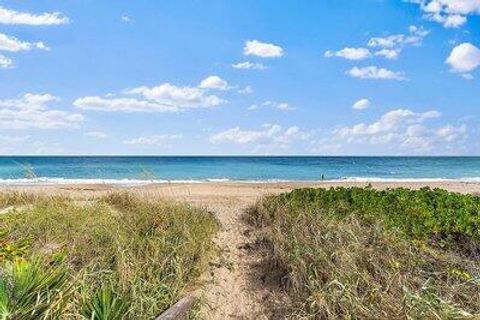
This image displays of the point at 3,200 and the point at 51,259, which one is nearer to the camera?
the point at 51,259

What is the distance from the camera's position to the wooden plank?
6029 millimetres

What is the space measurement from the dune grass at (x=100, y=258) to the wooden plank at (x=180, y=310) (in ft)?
0.90

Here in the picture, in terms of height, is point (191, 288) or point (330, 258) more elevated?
point (330, 258)

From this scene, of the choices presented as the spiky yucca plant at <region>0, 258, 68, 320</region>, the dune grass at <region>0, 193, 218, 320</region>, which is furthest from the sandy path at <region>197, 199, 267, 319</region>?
the spiky yucca plant at <region>0, 258, 68, 320</region>

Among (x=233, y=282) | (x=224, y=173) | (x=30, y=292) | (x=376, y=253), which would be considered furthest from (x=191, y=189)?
(x=224, y=173)

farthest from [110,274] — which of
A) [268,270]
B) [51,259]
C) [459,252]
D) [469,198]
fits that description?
[469,198]

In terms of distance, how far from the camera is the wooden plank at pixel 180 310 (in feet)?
19.8

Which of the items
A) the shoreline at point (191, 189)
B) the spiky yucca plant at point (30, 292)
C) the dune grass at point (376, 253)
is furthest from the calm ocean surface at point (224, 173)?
the spiky yucca plant at point (30, 292)

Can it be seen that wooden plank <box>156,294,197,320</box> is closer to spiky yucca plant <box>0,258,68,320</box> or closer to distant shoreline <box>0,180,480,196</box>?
spiky yucca plant <box>0,258,68,320</box>

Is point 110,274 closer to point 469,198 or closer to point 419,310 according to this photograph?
point 419,310

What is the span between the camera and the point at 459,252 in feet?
28.3

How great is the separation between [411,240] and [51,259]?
5.55 m

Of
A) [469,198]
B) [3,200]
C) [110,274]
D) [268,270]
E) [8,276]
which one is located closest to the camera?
[8,276]

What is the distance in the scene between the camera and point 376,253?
7.52m
